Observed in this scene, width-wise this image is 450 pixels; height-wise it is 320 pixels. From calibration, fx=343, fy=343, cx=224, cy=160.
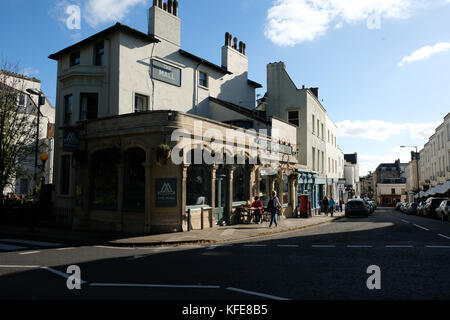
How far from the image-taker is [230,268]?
8.02m

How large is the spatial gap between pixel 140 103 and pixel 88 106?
2.97 metres

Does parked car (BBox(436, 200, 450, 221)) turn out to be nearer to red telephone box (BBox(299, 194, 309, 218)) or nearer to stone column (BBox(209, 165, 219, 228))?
red telephone box (BBox(299, 194, 309, 218))

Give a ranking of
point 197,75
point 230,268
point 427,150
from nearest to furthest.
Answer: point 230,268, point 197,75, point 427,150

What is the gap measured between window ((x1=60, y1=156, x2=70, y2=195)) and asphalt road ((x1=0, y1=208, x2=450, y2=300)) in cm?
884

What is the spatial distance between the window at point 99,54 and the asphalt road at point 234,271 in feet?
39.0

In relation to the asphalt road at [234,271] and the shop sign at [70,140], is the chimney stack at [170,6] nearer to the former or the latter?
the shop sign at [70,140]

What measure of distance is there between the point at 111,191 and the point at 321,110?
2607 cm

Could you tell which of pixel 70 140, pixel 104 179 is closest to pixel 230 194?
pixel 104 179

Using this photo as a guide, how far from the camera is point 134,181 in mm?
15555

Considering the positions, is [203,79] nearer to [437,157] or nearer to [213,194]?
[213,194]

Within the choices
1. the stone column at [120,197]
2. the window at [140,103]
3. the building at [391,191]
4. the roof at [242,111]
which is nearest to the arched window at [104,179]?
the stone column at [120,197]

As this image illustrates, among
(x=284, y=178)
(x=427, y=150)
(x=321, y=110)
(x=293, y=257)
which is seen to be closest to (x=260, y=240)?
(x=293, y=257)

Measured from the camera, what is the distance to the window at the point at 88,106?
19875 millimetres

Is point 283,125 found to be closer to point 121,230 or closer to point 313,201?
point 313,201
